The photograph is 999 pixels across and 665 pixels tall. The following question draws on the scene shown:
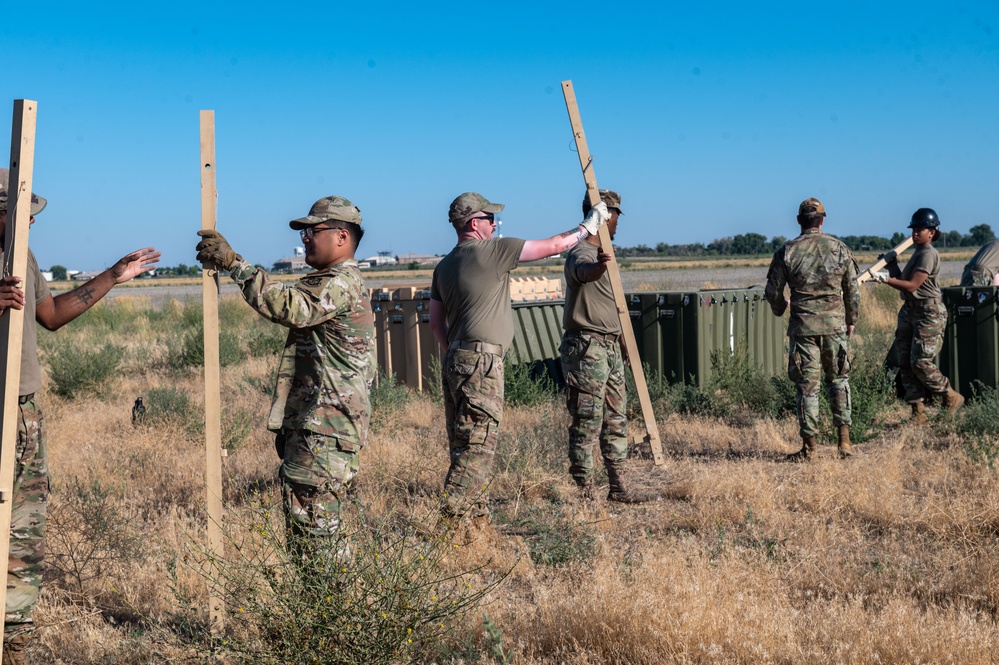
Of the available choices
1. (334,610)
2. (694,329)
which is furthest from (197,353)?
(334,610)

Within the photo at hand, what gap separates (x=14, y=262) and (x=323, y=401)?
1255 mm

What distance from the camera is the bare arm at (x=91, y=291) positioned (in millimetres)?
4066

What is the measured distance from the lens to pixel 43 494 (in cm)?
393

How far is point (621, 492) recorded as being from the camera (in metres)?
6.60

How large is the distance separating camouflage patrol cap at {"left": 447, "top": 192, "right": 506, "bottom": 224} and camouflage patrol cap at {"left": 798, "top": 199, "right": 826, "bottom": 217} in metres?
3.08

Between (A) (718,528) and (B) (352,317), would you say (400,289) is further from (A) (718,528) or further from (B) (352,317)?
(B) (352,317)

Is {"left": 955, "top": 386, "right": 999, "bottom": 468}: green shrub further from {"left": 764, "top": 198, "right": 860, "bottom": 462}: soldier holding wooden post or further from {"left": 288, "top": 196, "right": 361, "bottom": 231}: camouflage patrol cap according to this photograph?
{"left": 288, "top": 196, "right": 361, "bottom": 231}: camouflage patrol cap

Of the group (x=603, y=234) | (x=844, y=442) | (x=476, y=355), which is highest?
(x=603, y=234)

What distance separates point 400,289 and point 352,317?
22.3 ft

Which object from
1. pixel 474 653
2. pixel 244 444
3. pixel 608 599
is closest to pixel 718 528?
pixel 608 599

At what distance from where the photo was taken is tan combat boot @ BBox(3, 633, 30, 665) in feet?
12.8

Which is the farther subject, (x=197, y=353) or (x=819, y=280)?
(x=197, y=353)

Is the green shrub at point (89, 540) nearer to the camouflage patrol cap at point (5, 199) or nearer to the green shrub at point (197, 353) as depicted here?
the camouflage patrol cap at point (5, 199)

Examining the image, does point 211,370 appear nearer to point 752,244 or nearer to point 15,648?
point 15,648
